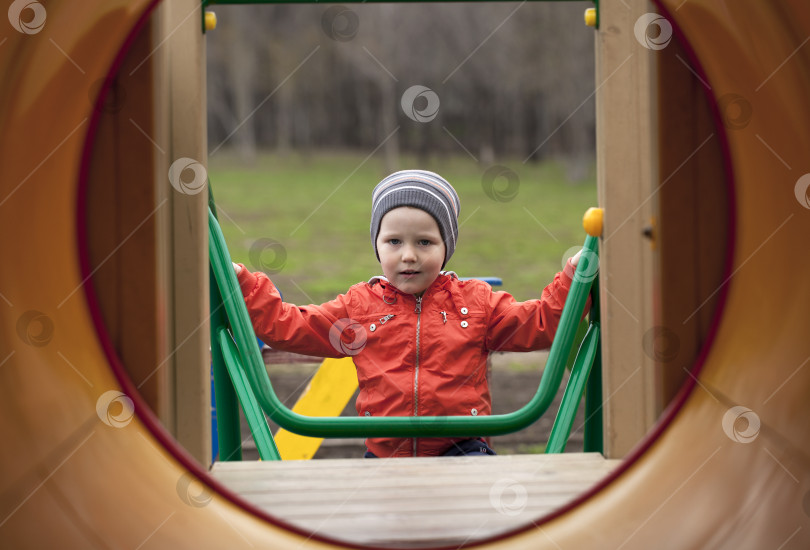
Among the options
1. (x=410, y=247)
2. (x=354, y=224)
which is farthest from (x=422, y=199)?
(x=354, y=224)

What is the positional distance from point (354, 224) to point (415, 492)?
405 inches

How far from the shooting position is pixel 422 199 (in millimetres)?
2229

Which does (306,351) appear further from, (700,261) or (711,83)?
(711,83)

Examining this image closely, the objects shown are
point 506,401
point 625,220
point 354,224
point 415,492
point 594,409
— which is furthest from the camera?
point 354,224

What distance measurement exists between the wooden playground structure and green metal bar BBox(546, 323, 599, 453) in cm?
31

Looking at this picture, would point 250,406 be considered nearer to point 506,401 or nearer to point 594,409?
point 594,409

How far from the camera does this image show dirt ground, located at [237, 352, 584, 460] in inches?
142

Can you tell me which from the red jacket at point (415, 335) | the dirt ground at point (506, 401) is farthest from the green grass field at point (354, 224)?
the red jacket at point (415, 335)

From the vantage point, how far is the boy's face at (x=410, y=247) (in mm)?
2232

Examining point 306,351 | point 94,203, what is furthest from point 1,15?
point 306,351

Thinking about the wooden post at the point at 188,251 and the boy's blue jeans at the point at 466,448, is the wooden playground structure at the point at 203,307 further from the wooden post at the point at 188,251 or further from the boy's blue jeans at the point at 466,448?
the boy's blue jeans at the point at 466,448

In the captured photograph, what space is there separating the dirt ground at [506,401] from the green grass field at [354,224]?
729 millimetres

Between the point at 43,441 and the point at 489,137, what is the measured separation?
22251 mm

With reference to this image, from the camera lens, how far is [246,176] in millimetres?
18625
